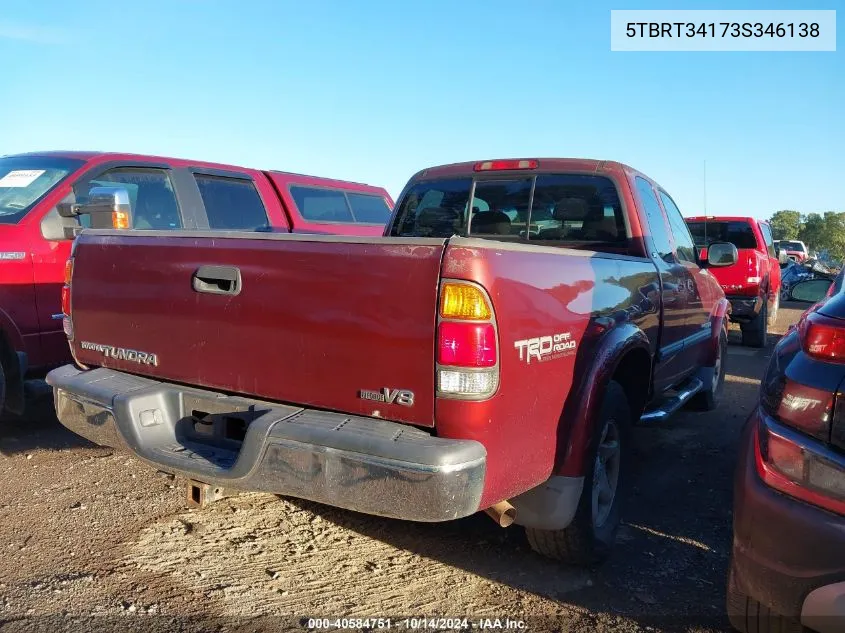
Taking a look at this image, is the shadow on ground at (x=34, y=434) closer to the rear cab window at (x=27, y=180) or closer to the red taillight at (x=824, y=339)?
the rear cab window at (x=27, y=180)

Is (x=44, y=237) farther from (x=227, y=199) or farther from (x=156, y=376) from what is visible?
(x=156, y=376)

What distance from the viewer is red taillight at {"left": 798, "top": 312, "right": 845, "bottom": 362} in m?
2.12

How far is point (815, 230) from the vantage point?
5122 centimetres

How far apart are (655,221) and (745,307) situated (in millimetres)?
6329

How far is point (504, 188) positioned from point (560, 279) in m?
1.81

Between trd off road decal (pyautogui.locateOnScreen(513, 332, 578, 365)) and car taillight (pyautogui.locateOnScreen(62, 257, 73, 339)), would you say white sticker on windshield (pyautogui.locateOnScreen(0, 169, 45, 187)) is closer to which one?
car taillight (pyautogui.locateOnScreen(62, 257, 73, 339))

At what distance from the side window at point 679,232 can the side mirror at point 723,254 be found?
177 millimetres

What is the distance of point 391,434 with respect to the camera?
2504 mm

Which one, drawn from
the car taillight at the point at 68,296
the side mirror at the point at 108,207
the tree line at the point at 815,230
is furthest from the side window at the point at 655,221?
the tree line at the point at 815,230

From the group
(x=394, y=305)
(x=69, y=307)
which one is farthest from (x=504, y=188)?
(x=69, y=307)

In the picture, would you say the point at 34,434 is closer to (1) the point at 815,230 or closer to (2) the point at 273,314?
(2) the point at 273,314

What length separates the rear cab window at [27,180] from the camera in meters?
5.28

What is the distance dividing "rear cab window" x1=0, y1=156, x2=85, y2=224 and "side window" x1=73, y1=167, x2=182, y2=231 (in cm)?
32

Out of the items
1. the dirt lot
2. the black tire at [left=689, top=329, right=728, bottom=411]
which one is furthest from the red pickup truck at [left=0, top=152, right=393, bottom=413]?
the black tire at [left=689, top=329, right=728, bottom=411]
